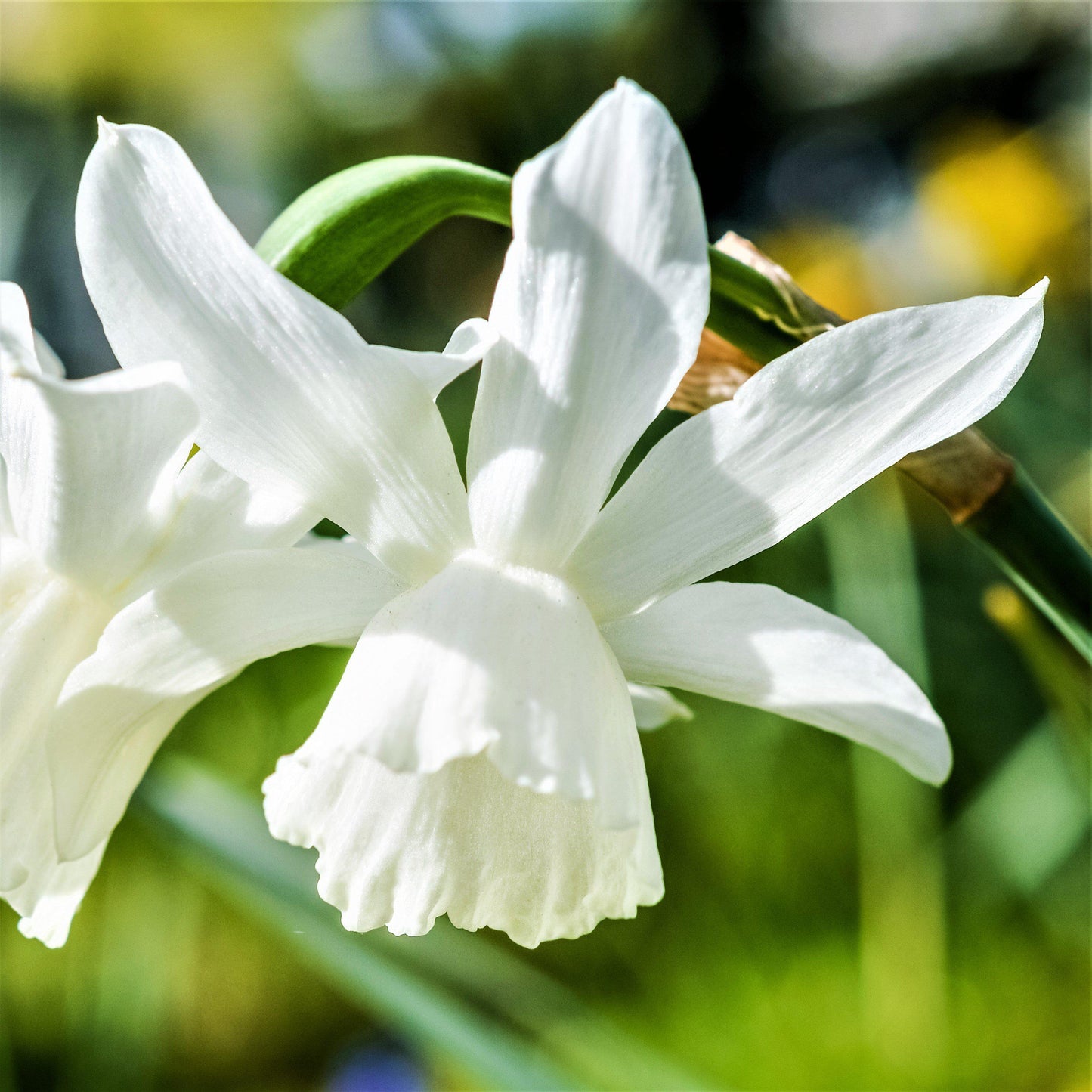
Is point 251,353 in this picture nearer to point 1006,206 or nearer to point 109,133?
point 109,133

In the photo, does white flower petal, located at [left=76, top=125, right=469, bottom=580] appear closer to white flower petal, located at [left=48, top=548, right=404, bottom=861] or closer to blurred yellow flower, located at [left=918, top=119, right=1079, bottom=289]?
white flower petal, located at [left=48, top=548, right=404, bottom=861]

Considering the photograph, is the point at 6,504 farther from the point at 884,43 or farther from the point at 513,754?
the point at 884,43

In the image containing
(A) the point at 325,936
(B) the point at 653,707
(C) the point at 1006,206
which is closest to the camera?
(B) the point at 653,707

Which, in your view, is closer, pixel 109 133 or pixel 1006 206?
pixel 109 133

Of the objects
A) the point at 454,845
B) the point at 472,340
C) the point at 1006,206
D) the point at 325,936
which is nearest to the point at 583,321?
the point at 472,340

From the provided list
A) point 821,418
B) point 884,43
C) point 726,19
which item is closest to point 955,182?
point 884,43

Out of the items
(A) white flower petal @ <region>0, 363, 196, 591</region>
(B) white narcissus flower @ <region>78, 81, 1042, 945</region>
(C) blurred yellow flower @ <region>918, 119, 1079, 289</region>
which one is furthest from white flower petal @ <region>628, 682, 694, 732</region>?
(C) blurred yellow flower @ <region>918, 119, 1079, 289</region>
